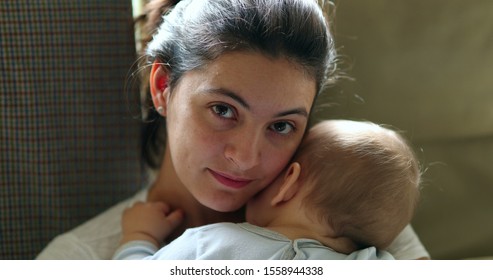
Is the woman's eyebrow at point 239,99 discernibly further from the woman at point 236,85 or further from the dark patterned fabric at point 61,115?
the dark patterned fabric at point 61,115

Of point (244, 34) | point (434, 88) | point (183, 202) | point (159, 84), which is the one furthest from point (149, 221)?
point (434, 88)

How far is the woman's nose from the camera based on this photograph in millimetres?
879

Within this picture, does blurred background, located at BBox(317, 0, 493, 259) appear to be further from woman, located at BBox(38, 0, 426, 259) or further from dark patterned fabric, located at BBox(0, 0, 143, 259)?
dark patterned fabric, located at BBox(0, 0, 143, 259)

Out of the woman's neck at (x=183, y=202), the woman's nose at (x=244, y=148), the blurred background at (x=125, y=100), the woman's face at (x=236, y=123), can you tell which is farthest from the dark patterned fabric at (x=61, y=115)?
the woman's nose at (x=244, y=148)

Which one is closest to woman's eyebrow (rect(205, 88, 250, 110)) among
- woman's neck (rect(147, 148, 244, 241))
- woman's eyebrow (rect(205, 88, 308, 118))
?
woman's eyebrow (rect(205, 88, 308, 118))

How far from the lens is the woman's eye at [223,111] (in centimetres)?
89

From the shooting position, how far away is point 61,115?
3.61 feet

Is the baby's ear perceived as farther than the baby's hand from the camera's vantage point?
No

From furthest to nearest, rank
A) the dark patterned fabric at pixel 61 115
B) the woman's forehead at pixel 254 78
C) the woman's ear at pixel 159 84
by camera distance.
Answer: the dark patterned fabric at pixel 61 115 → the woman's ear at pixel 159 84 → the woman's forehead at pixel 254 78

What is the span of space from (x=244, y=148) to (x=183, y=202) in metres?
0.25

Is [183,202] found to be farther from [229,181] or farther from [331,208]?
[331,208]

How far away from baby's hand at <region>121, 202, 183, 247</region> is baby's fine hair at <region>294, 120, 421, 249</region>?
269 mm

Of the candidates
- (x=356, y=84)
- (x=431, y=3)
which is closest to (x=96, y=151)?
(x=356, y=84)
